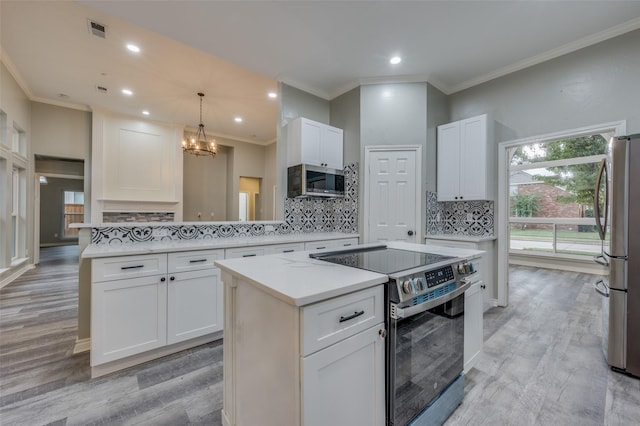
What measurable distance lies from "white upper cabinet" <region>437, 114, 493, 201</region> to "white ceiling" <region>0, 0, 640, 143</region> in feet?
2.45

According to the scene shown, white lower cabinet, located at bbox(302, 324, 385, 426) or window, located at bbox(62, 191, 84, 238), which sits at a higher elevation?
window, located at bbox(62, 191, 84, 238)

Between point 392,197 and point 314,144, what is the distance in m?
1.30

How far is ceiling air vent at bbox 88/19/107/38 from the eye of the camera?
291cm

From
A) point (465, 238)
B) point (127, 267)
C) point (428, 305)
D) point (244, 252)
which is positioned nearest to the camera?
point (428, 305)

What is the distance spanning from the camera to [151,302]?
6.81 feet

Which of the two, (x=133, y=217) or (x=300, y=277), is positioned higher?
(x=133, y=217)

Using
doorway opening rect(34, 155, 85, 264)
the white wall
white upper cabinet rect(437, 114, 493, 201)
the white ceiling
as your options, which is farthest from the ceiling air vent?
doorway opening rect(34, 155, 85, 264)

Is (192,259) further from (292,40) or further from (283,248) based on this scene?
(292,40)

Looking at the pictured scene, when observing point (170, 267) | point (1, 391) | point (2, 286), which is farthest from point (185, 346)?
point (2, 286)

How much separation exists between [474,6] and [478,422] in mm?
3222

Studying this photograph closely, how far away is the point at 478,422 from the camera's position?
1540 mm

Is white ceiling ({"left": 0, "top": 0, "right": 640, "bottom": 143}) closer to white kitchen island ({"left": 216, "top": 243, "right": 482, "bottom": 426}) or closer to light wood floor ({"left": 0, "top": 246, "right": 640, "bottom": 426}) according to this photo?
white kitchen island ({"left": 216, "top": 243, "right": 482, "bottom": 426})

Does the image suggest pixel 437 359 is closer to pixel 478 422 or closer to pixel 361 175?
pixel 478 422

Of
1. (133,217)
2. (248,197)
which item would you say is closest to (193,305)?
(133,217)
